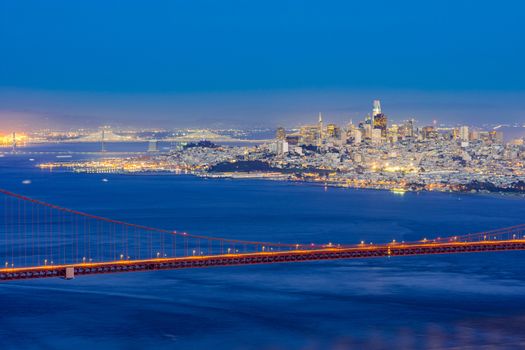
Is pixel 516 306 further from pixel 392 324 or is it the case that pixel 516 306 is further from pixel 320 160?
pixel 320 160

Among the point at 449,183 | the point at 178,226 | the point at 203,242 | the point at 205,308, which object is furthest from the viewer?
the point at 449,183

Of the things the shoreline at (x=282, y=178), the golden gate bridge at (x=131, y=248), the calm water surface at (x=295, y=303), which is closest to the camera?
the calm water surface at (x=295, y=303)

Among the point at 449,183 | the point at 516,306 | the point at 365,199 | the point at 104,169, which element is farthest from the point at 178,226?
the point at 104,169

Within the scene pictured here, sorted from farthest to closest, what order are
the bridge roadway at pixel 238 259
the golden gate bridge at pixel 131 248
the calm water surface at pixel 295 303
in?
the golden gate bridge at pixel 131 248
the bridge roadway at pixel 238 259
the calm water surface at pixel 295 303

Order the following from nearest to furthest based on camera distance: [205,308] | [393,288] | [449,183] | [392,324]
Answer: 1. [392,324]
2. [205,308]
3. [393,288]
4. [449,183]

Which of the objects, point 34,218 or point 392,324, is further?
point 34,218

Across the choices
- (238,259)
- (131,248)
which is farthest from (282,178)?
(238,259)

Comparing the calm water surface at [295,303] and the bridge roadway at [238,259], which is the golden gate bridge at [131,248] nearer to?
the bridge roadway at [238,259]

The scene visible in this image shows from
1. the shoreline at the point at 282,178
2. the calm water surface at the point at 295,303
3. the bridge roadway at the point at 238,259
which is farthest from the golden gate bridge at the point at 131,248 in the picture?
the shoreline at the point at 282,178
